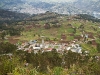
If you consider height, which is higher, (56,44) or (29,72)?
(29,72)

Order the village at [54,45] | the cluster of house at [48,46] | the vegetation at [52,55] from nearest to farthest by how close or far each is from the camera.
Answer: the vegetation at [52,55] < the village at [54,45] < the cluster of house at [48,46]

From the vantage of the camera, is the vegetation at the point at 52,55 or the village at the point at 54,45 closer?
the vegetation at the point at 52,55

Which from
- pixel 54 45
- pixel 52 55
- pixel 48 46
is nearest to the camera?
pixel 52 55

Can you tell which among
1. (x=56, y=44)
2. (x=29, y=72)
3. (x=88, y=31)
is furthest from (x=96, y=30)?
(x=29, y=72)

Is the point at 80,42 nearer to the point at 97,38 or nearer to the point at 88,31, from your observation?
the point at 97,38

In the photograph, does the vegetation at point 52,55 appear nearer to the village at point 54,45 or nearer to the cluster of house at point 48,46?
the village at point 54,45

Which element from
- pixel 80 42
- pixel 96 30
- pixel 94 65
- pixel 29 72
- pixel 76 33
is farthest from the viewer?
pixel 96 30

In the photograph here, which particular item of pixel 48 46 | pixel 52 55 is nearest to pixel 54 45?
pixel 48 46

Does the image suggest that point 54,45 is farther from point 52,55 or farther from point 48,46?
point 52,55

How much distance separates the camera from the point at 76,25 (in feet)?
575

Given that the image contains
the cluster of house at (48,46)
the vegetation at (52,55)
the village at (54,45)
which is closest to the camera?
the vegetation at (52,55)

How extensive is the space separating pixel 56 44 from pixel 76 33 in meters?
29.4

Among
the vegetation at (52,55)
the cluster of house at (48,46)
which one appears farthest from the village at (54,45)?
the vegetation at (52,55)

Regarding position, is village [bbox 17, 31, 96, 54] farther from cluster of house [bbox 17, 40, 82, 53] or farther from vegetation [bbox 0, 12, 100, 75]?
vegetation [bbox 0, 12, 100, 75]
